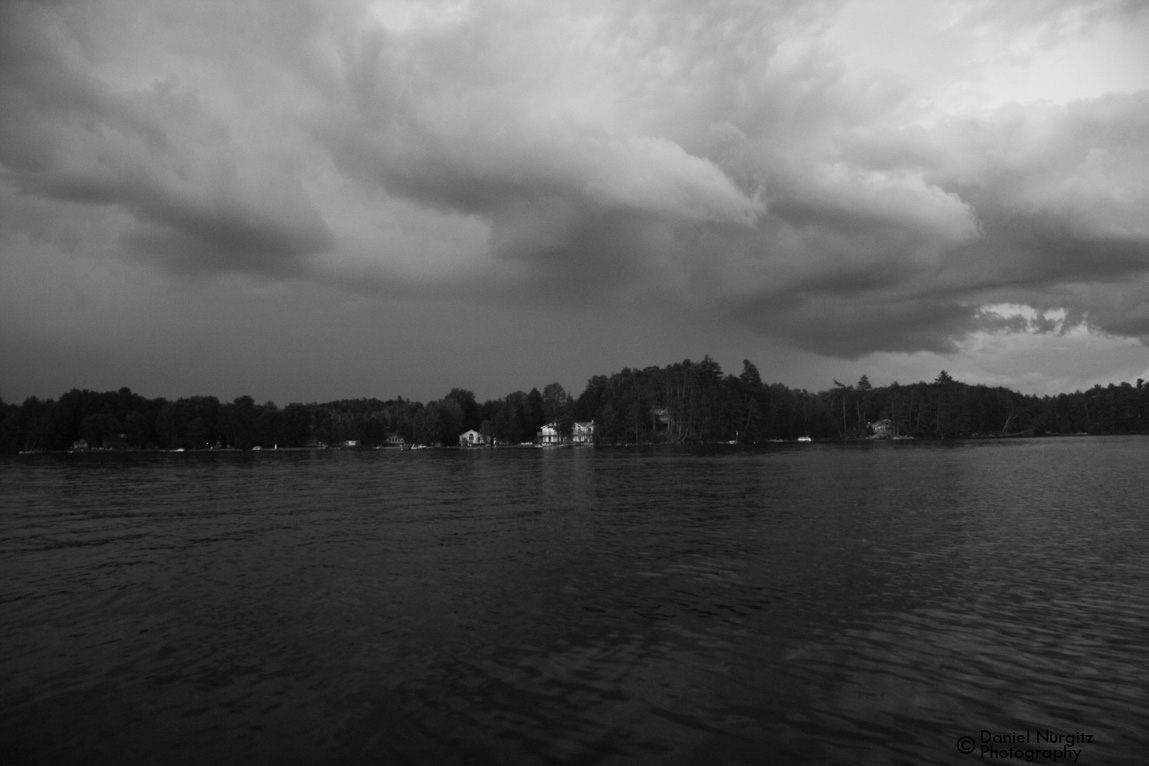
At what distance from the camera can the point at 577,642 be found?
1562 centimetres

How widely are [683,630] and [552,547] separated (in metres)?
12.9

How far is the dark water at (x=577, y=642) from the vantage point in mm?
10898

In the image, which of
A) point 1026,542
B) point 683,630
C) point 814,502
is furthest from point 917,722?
point 814,502

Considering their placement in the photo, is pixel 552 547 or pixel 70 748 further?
pixel 552 547

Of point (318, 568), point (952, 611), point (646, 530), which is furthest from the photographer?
point (646, 530)

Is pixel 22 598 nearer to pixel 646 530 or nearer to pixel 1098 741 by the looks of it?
pixel 646 530

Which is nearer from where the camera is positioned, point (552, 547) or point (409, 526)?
point (552, 547)

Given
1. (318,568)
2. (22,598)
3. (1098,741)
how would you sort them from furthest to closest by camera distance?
(318,568)
(22,598)
(1098,741)

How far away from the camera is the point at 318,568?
80.6ft

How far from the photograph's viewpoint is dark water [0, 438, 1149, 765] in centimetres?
1090

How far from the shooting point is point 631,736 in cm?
1082

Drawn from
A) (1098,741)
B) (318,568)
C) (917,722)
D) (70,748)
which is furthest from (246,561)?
(1098,741)

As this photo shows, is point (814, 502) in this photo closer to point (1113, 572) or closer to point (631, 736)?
point (1113, 572)

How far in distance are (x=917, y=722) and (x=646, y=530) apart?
22.4m
